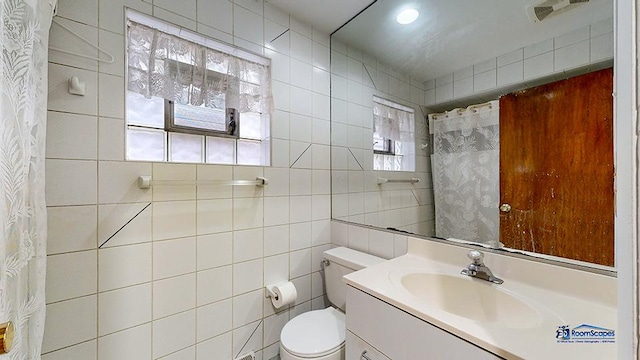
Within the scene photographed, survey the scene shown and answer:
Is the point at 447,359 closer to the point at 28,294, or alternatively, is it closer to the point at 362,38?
the point at 28,294

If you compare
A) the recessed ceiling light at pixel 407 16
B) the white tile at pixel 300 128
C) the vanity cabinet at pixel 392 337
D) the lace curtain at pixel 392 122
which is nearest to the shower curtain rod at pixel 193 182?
the white tile at pixel 300 128

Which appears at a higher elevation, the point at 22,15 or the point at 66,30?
the point at 66,30

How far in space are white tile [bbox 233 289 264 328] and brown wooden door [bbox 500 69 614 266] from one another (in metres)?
1.36

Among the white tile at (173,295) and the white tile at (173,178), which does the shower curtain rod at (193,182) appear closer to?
the white tile at (173,178)

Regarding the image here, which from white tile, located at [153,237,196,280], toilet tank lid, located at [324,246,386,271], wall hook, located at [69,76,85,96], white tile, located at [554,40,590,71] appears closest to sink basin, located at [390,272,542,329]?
toilet tank lid, located at [324,246,386,271]

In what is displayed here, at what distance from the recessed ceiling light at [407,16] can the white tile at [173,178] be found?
5.05ft

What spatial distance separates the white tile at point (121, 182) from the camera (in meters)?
1.08

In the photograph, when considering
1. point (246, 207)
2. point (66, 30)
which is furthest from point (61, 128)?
point (246, 207)

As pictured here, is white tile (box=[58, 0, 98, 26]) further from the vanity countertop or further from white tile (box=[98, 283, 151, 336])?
the vanity countertop

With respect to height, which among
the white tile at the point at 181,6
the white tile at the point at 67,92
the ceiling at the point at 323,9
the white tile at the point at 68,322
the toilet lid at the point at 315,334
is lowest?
the toilet lid at the point at 315,334

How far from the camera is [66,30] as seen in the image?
1.01m

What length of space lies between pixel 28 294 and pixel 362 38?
6.82 ft

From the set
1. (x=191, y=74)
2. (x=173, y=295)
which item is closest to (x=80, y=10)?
(x=191, y=74)

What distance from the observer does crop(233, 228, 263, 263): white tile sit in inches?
56.9
